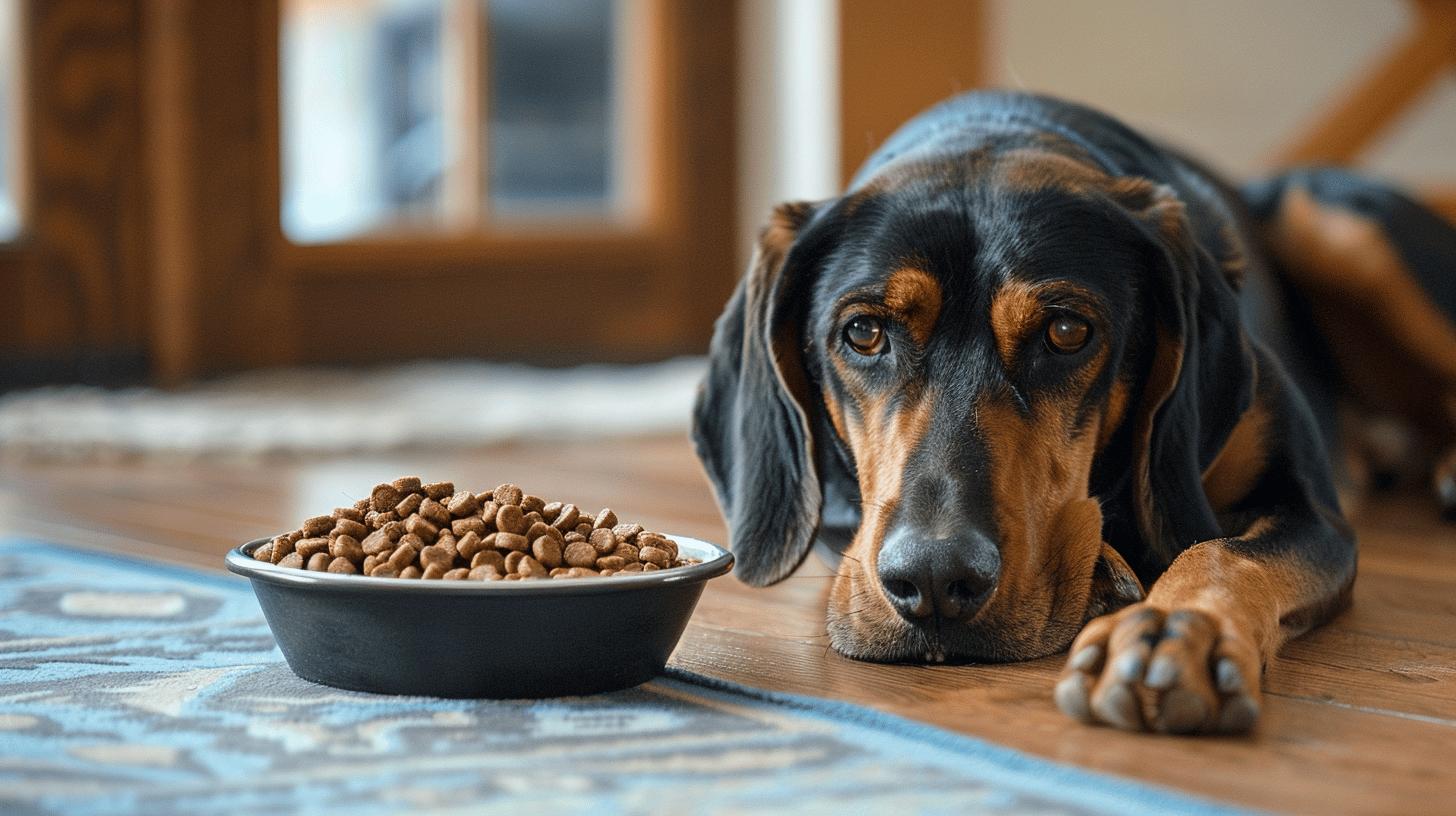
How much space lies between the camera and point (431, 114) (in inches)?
263

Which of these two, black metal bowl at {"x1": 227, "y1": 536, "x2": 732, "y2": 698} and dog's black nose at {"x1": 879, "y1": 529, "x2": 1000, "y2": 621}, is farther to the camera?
dog's black nose at {"x1": 879, "y1": 529, "x2": 1000, "y2": 621}

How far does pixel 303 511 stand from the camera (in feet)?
11.4

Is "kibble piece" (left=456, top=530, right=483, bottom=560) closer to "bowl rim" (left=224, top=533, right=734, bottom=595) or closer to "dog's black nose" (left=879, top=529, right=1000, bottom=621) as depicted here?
"bowl rim" (left=224, top=533, right=734, bottom=595)

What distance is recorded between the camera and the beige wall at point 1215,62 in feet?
22.8

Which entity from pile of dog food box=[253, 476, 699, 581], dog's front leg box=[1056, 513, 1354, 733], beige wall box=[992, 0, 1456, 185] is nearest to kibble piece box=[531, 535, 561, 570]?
pile of dog food box=[253, 476, 699, 581]

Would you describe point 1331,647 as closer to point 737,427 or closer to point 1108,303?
point 1108,303

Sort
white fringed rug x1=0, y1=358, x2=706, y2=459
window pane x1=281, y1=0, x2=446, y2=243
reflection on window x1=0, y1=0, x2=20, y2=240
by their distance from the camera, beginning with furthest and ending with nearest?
window pane x1=281, y1=0, x2=446, y2=243
reflection on window x1=0, y1=0, x2=20, y2=240
white fringed rug x1=0, y1=358, x2=706, y2=459

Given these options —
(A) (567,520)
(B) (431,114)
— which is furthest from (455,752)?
(B) (431,114)

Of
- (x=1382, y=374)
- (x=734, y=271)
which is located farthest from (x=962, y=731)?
(x=734, y=271)

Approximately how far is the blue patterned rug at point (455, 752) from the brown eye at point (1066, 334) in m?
0.64

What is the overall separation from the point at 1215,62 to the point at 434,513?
244 inches

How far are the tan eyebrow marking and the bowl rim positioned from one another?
1.64ft

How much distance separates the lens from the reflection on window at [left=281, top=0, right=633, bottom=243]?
6.44 m

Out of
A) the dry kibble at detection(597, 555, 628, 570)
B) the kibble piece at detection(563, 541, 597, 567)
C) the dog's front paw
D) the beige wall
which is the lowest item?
the dog's front paw
